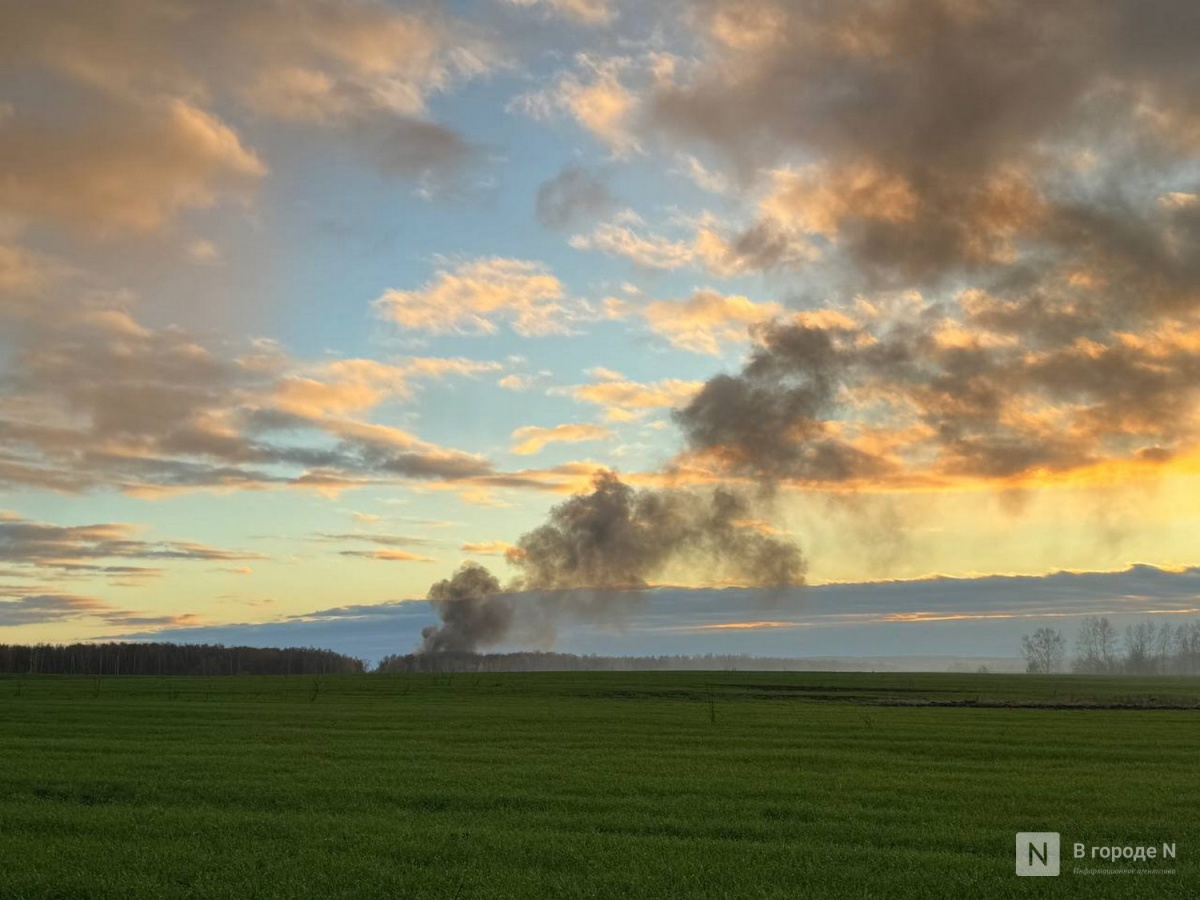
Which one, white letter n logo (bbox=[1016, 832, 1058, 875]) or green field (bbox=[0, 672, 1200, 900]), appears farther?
white letter n logo (bbox=[1016, 832, 1058, 875])

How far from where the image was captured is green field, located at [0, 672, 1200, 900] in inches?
596

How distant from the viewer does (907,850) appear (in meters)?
17.3

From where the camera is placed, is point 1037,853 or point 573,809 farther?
point 573,809

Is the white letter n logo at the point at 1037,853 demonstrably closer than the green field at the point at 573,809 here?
No

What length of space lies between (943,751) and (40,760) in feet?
107

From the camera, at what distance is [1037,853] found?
17203 mm

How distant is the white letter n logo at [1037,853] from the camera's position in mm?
16078

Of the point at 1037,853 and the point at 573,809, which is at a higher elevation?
the point at 1037,853

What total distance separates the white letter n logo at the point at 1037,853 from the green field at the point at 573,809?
0.33m

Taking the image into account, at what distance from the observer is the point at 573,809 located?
71.4 feet

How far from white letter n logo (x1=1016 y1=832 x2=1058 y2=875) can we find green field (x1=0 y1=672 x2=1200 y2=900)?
0.33 meters

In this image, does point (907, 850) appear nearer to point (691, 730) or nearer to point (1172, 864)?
point (1172, 864)

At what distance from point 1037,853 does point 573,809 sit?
33.0 ft

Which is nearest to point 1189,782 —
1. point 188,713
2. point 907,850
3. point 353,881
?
point 907,850
